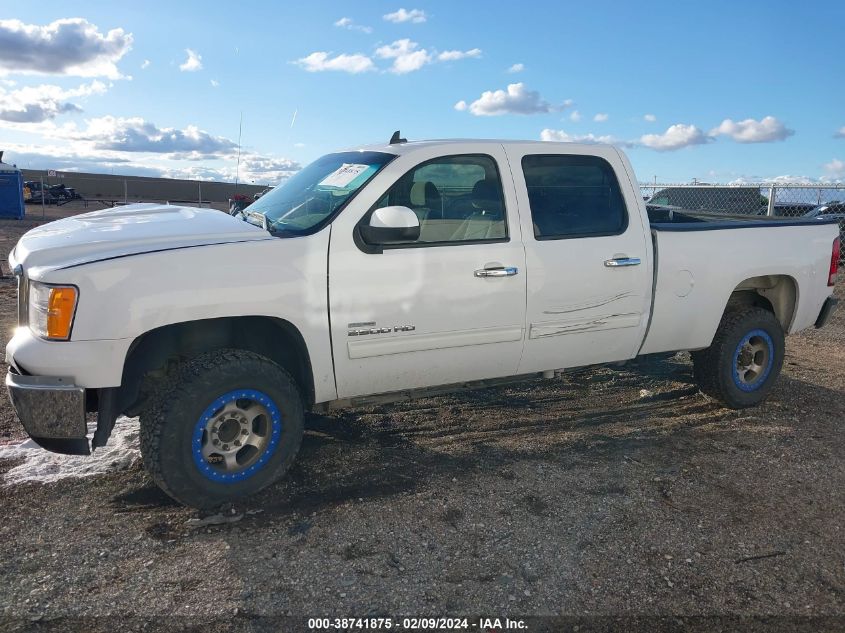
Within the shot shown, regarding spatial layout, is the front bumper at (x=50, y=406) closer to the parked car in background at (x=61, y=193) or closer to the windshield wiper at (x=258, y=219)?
the windshield wiper at (x=258, y=219)

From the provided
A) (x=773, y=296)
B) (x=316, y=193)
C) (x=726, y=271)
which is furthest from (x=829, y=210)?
(x=316, y=193)

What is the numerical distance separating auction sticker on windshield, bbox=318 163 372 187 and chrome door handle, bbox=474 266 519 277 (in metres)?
0.92

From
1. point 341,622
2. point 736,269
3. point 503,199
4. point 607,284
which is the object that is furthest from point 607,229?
point 341,622

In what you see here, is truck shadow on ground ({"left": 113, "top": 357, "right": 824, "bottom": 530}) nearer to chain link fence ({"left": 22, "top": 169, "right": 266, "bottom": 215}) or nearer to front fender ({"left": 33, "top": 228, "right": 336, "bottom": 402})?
front fender ({"left": 33, "top": 228, "right": 336, "bottom": 402})

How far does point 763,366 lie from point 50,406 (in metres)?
4.99

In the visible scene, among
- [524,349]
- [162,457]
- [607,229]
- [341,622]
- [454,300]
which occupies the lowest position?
[341,622]

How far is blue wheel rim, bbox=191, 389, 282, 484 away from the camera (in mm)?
3541

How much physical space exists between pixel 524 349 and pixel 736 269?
1875 mm

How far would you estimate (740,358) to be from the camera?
5.44m

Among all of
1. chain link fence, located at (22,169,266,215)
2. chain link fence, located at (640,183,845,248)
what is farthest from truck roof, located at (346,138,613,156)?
→ chain link fence, located at (22,169,266,215)

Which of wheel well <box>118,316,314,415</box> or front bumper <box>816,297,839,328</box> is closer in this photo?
wheel well <box>118,316,314,415</box>

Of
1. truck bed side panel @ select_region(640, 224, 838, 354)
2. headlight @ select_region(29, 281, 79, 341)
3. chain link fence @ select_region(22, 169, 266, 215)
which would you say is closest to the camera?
headlight @ select_region(29, 281, 79, 341)

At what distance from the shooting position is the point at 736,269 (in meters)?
5.07

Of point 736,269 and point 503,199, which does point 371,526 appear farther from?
point 736,269
